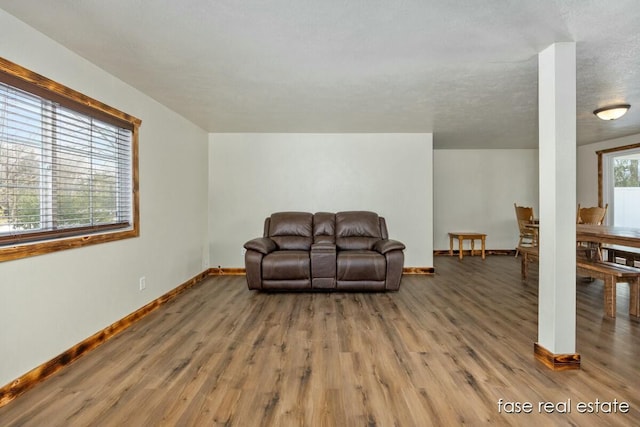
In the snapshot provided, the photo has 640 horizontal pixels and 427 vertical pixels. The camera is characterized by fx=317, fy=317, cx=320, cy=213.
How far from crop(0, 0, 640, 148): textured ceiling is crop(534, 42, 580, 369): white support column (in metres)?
0.25

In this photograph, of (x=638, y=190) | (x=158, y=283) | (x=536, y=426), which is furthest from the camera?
(x=638, y=190)

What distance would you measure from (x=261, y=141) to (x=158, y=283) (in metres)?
2.73

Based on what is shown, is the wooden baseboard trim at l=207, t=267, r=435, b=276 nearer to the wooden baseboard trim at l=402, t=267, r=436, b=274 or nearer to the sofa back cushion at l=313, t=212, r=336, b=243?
the wooden baseboard trim at l=402, t=267, r=436, b=274

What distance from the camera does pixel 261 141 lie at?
17.3ft

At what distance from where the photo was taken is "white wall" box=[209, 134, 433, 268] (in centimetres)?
527

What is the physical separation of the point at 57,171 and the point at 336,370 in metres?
2.48

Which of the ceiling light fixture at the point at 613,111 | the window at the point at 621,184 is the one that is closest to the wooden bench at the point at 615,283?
the ceiling light fixture at the point at 613,111

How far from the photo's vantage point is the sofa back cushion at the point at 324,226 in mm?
4805

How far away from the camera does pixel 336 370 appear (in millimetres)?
2182

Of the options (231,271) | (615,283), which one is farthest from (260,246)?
(615,283)

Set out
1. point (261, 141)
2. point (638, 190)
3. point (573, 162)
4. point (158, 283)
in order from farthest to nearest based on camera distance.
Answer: point (638, 190)
point (261, 141)
point (158, 283)
point (573, 162)

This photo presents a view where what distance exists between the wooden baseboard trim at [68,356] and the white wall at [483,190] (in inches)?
227

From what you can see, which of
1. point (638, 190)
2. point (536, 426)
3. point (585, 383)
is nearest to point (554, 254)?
point (585, 383)

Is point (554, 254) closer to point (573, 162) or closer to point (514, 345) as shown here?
point (573, 162)
